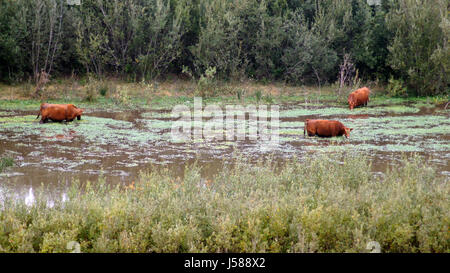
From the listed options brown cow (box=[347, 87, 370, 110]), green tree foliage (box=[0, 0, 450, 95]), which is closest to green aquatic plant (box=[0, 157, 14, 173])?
green tree foliage (box=[0, 0, 450, 95])

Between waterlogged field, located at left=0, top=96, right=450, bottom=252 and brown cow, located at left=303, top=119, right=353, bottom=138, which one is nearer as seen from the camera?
waterlogged field, located at left=0, top=96, right=450, bottom=252

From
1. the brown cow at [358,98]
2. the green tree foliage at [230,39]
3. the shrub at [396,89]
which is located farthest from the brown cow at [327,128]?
the shrub at [396,89]

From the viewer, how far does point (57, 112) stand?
15375 millimetres

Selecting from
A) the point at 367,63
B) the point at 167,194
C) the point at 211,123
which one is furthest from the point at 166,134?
the point at 367,63

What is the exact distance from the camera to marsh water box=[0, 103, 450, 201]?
994 cm

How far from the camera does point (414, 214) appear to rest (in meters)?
6.05

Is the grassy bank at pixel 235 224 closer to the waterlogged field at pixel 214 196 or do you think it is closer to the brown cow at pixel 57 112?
the waterlogged field at pixel 214 196

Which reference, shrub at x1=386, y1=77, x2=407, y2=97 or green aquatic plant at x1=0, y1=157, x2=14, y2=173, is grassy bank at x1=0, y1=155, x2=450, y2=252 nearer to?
green aquatic plant at x1=0, y1=157, x2=14, y2=173

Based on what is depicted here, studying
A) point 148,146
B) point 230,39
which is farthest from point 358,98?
point 148,146

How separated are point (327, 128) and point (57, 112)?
8.11m

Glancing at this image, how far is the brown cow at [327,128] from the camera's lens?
44.6 feet

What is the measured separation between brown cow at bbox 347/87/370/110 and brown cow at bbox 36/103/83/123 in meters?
10.9

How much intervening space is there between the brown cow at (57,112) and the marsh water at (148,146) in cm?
23

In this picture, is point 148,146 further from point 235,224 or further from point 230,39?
point 230,39
